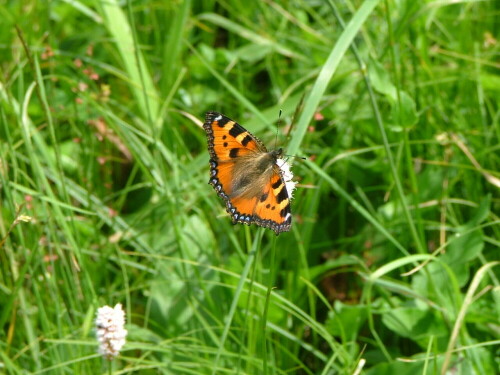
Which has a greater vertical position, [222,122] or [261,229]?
[222,122]

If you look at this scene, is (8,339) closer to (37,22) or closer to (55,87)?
(55,87)

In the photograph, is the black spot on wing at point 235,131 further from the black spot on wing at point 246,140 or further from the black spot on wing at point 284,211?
the black spot on wing at point 284,211

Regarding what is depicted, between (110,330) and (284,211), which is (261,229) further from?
(110,330)

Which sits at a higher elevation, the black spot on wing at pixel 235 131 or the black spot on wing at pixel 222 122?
the black spot on wing at pixel 222 122

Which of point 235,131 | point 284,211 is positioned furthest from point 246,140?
point 284,211

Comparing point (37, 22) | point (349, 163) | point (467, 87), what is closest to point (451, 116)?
point (467, 87)

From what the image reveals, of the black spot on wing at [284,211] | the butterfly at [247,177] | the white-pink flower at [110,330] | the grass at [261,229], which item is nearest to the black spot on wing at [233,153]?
the butterfly at [247,177]
